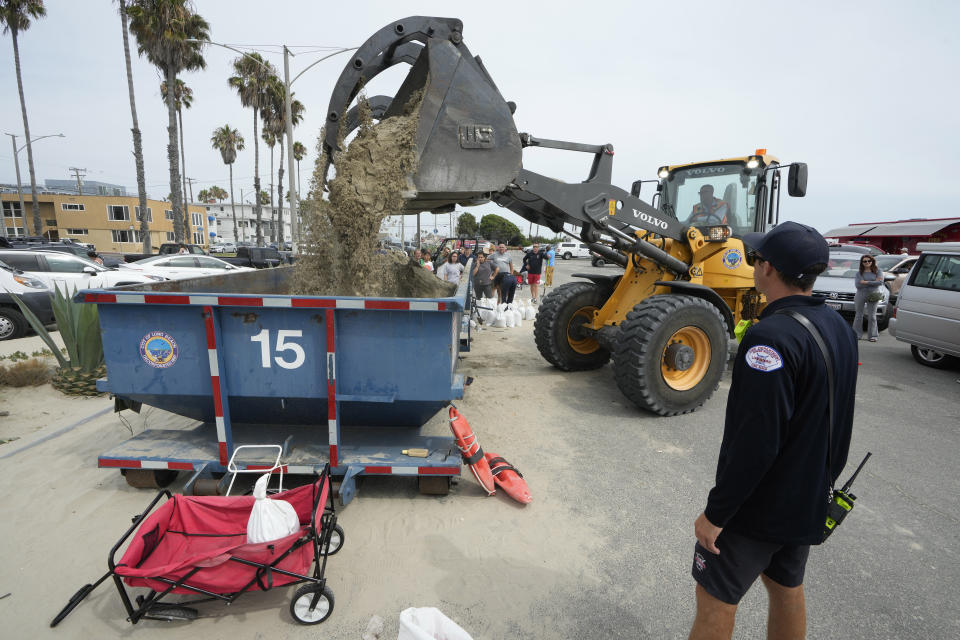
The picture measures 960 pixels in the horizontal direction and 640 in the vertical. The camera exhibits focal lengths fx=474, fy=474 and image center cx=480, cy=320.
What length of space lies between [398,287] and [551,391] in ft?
7.64

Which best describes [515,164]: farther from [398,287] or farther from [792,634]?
[792,634]

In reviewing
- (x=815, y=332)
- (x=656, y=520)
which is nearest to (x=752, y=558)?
(x=815, y=332)

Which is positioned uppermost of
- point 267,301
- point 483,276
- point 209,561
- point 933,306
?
point 267,301

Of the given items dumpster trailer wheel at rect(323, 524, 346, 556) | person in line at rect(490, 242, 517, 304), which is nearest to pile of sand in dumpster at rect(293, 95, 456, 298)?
dumpster trailer wheel at rect(323, 524, 346, 556)

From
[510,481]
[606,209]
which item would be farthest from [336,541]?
[606,209]

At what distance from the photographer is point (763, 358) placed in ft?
4.96

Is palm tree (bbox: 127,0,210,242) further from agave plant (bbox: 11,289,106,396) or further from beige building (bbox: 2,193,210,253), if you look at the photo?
beige building (bbox: 2,193,210,253)

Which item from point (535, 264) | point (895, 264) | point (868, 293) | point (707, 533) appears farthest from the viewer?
point (895, 264)

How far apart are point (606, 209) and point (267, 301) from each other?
3.71 metres

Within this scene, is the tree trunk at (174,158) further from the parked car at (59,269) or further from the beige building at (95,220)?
the beige building at (95,220)

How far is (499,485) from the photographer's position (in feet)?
11.5

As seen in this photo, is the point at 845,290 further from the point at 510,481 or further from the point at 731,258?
the point at 510,481

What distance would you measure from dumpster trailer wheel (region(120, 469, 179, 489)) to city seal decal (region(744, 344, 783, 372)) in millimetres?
3757

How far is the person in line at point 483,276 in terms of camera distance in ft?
35.9
